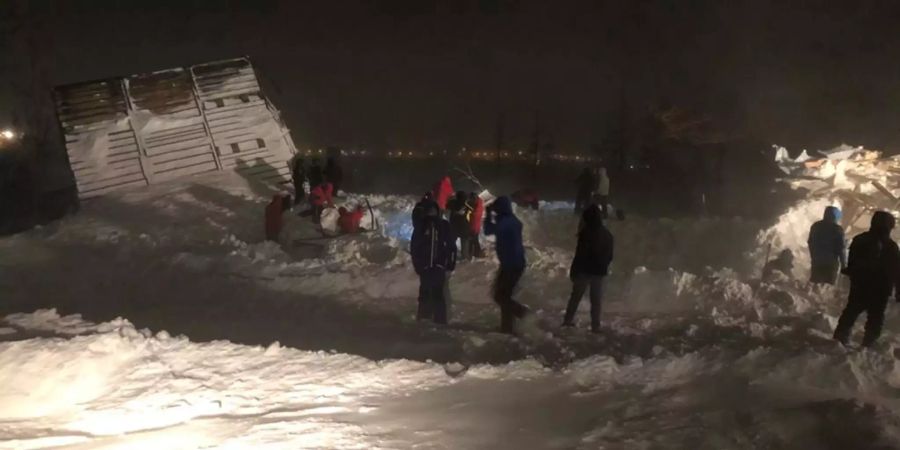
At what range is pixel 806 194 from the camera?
1622 cm

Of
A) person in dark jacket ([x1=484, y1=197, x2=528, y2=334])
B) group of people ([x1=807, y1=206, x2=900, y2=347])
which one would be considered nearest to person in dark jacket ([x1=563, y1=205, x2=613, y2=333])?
person in dark jacket ([x1=484, y1=197, x2=528, y2=334])

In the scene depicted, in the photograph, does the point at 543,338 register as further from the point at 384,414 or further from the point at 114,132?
the point at 114,132

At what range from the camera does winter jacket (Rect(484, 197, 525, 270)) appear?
8.25m

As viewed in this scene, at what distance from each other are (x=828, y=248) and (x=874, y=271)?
3.44 m

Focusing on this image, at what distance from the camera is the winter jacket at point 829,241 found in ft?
35.2

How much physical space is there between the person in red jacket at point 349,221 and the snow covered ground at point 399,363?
1099 mm

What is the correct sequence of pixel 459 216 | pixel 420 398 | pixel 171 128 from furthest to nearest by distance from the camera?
1. pixel 171 128
2. pixel 459 216
3. pixel 420 398

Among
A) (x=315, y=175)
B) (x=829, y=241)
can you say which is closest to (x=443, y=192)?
(x=315, y=175)

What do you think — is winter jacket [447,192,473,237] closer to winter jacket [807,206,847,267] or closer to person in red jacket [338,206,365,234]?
person in red jacket [338,206,365,234]

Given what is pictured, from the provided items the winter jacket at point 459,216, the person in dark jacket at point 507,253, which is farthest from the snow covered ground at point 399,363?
the winter jacket at point 459,216

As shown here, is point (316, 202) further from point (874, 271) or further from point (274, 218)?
point (874, 271)

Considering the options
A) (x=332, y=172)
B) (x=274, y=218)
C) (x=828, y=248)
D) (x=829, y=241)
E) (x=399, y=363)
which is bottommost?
(x=399, y=363)

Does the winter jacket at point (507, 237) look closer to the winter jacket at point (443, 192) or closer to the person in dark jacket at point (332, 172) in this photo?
the winter jacket at point (443, 192)

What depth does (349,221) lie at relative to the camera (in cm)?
1500
